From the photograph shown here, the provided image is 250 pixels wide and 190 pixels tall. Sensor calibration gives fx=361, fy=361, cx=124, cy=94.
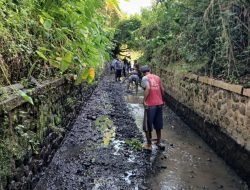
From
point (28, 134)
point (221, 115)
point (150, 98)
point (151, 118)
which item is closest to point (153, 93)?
point (150, 98)

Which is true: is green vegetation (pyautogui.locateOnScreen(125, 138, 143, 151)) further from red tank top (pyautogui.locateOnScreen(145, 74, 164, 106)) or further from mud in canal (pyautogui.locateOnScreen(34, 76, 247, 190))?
red tank top (pyautogui.locateOnScreen(145, 74, 164, 106))

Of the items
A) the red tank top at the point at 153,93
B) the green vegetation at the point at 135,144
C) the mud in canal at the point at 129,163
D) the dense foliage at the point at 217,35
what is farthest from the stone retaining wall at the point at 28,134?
the dense foliage at the point at 217,35

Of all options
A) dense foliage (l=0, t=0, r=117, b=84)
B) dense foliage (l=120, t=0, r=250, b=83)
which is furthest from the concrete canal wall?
dense foliage (l=0, t=0, r=117, b=84)

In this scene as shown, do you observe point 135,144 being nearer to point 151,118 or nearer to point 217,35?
point 151,118

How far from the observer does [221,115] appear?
9180mm

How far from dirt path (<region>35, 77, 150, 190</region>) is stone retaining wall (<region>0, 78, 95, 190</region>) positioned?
0.37m

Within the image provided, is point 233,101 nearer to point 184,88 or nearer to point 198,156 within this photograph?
point 198,156

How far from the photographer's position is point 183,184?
662 cm

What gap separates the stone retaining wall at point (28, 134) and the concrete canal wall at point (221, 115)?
12.4 feet

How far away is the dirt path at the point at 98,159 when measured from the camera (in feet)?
20.9

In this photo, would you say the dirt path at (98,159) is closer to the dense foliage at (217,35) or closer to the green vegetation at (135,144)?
the green vegetation at (135,144)

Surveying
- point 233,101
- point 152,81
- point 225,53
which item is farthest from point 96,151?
point 225,53

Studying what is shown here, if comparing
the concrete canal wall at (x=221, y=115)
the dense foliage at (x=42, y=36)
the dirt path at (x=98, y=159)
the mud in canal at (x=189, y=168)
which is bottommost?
the mud in canal at (x=189, y=168)

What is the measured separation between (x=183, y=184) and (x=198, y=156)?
1900mm
